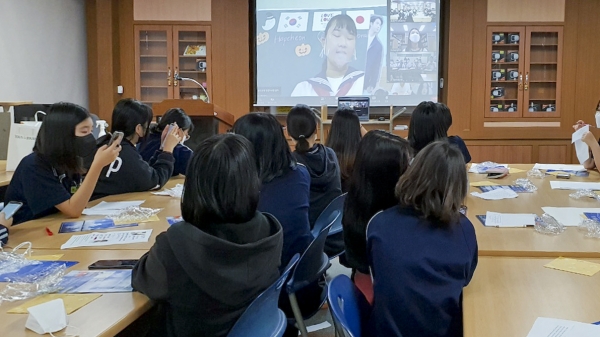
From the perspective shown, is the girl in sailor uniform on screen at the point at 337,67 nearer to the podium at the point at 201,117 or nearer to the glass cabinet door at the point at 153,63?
the glass cabinet door at the point at 153,63

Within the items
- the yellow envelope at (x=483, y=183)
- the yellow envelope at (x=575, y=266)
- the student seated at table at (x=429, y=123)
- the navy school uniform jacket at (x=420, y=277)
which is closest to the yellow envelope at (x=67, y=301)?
the navy school uniform jacket at (x=420, y=277)

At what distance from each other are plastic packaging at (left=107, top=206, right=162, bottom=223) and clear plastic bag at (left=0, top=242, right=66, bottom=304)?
57 centimetres

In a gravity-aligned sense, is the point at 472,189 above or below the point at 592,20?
below

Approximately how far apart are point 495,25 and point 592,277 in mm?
5877

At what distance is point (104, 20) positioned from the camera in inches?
277

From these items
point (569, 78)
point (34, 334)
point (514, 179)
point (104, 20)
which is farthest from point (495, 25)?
point (34, 334)

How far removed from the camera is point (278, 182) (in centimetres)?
215

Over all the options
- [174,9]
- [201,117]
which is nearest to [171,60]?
[174,9]

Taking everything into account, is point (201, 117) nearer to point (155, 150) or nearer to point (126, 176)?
point (155, 150)

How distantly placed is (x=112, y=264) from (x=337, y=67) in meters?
5.80

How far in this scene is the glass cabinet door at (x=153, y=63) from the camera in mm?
7090

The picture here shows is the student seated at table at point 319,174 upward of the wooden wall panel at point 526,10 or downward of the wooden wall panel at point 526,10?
downward

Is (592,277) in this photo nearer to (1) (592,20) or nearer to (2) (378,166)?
(2) (378,166)

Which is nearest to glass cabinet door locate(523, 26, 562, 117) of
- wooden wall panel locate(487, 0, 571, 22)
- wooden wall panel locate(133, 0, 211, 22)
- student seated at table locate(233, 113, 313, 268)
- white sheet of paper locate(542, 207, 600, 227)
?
wooden wall panel locate(487, 0, 571, 22)
